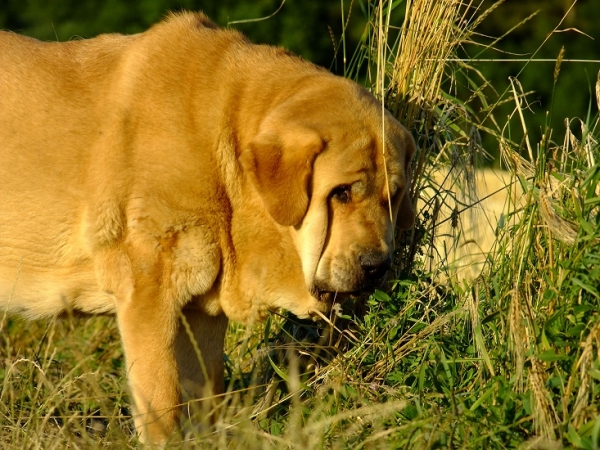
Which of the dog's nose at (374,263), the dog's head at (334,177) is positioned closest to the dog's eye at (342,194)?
the dog's head at (334,177)

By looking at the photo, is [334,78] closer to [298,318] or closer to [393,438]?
[298,318]

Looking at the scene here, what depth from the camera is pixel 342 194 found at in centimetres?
459

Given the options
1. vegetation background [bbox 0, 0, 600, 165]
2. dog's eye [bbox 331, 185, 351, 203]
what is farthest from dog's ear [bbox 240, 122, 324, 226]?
vegetation background [bbox 0, 0, 600, 165]

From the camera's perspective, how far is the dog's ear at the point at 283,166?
4.45 metres

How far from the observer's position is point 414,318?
5.06 m

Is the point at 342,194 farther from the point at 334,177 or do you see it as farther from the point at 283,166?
the point at 283,166

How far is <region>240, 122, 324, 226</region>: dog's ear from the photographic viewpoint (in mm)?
4449

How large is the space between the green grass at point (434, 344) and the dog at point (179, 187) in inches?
12.3

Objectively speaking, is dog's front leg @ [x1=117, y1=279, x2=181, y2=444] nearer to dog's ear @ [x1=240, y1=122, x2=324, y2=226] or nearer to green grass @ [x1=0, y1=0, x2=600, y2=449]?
green grass @ [x1=0, y1=0, x2=600, y2=449]

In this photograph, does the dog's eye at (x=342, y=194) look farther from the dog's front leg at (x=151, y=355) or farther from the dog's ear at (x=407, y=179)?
the dog's front leg at (x=151, y=355)

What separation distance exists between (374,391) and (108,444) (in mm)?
Answer: 1311

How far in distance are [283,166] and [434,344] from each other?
3.80ft

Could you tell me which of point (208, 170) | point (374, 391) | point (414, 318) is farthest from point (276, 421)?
point (208, 170)

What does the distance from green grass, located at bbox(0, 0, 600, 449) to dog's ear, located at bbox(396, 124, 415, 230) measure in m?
0.35
